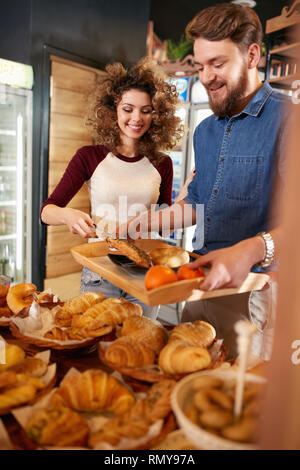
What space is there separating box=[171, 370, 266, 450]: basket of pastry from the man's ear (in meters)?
1.17

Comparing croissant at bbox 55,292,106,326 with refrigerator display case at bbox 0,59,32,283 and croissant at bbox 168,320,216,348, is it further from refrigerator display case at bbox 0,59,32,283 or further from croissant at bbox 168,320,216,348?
refrigerator display case at bbox 0,59,32,283

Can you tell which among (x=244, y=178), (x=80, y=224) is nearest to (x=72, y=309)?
(x=80, y=224)

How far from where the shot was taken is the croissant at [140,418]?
0.86 m

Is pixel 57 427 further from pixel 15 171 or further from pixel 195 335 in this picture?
pixel 15 171

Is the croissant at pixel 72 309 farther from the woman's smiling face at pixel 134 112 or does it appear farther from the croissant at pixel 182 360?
the woman's smiling face at pixel 134 112

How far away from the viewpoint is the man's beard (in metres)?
1.53

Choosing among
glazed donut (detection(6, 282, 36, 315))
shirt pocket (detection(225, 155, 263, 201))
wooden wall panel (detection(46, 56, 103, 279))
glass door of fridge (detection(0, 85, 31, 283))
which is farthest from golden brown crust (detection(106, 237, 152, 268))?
wooden wall panel (detection(46, 56, 103, 279))

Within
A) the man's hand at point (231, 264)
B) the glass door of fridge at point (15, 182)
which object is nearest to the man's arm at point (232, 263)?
the man's hand at point (231, 264)

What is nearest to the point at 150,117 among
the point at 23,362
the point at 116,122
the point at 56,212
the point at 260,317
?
the point at 116,122

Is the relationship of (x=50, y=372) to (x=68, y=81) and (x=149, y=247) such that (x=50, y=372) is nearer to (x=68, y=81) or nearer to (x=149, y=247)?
(x=149, y=247)

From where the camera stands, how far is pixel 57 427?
0.86 m

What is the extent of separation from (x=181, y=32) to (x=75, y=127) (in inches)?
75.4

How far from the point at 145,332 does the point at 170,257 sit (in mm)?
296

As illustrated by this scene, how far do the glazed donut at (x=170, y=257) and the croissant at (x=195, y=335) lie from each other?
215 millimetres
